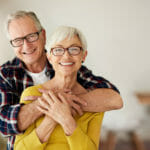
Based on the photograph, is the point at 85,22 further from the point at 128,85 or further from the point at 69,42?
the point at 69,42

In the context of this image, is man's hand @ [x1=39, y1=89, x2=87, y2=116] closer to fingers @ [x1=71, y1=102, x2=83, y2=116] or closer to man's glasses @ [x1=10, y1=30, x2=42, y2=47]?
fingers @ [x1=71, y1=102, x2=83, y2=116]

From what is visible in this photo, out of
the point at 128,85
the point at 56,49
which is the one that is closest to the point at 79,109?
the point at 56,49

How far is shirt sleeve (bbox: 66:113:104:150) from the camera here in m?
0.80

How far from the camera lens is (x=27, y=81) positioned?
1076 millimetres

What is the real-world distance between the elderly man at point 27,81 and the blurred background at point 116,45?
1.28 ft

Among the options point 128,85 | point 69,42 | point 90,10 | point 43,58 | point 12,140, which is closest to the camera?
point 69,42

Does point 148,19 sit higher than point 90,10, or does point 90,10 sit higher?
point 90,10

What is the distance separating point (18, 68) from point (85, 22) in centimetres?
82

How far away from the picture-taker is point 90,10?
5.54 ft

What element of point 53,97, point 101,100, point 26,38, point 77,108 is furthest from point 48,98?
point 26,38

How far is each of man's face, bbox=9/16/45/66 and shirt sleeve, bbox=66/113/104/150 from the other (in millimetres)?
439

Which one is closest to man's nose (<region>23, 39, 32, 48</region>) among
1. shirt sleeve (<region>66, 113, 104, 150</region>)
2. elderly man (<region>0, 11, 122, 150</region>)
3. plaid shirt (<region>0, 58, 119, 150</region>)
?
elderly man (<region>0, 11, 122, 150</region>)

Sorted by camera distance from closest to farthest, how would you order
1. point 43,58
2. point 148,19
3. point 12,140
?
point 12,140, point 43,58, point 148,19

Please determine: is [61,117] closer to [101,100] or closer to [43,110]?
[43,110]
